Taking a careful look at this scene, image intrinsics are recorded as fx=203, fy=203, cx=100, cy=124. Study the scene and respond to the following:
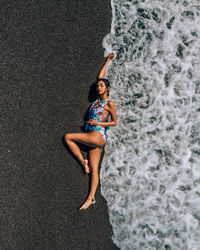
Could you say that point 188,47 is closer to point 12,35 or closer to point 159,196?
point 159,196

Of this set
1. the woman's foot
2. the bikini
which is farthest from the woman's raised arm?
the woman's foot

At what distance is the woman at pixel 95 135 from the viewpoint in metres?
2.95

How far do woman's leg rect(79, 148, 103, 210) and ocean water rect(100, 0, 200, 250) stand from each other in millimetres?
178

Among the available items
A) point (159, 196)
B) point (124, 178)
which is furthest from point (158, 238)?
point (124, 178)

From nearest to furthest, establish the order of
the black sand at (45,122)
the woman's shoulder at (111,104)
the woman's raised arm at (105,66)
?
the black sand at (45,122), the woman's shoulder at (111,104), the woman's raised arm at (105,66)

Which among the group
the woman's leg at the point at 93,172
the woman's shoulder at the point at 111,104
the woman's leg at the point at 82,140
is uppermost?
the woman's shoulder at the point at 111,104

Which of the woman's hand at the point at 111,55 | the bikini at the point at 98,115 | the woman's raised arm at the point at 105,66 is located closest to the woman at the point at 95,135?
the bikini at the point at 98,115

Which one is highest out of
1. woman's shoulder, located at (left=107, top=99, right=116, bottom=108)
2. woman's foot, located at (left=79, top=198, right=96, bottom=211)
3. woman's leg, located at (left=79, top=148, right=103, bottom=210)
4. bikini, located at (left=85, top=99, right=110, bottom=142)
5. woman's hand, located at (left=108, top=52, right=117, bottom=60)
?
woman's hand, located at (left=108, top=52, right=117, bottom=60)

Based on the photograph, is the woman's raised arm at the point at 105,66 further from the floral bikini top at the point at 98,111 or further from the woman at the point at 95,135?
the floral bikini top at the point at 98,111

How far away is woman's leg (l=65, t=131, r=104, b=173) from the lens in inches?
115

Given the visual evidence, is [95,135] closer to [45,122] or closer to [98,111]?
[98,111]

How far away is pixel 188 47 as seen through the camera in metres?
3.28

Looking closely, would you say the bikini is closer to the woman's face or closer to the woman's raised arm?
the woman's face

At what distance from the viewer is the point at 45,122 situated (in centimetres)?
305
